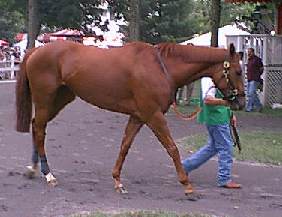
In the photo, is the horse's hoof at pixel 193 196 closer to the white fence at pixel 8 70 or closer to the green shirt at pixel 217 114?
the green shirt at pixel 217 114

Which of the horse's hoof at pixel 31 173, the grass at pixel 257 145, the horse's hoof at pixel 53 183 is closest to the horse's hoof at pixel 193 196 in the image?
the horse's hoof at pixel 53 183

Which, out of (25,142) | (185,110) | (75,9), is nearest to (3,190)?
(25,142)

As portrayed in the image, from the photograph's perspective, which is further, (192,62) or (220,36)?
(220,36)

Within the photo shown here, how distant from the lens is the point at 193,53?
945cm

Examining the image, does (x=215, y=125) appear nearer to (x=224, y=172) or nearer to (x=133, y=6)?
(x=224, y=172)

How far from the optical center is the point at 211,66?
9398mm

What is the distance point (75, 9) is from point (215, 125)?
123ft

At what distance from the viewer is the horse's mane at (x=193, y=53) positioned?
9367 millimetres

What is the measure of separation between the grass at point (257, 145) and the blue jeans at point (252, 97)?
6.29 meters

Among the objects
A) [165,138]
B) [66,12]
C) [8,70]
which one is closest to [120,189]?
[165,138]

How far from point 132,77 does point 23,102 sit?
1.80m

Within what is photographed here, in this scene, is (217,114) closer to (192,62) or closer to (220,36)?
(192,62)

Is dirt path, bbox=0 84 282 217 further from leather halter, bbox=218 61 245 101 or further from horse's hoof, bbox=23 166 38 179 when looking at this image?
leather halter, bbox=218 61 245 101

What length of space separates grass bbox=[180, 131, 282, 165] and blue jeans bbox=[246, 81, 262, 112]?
629 centimetres
